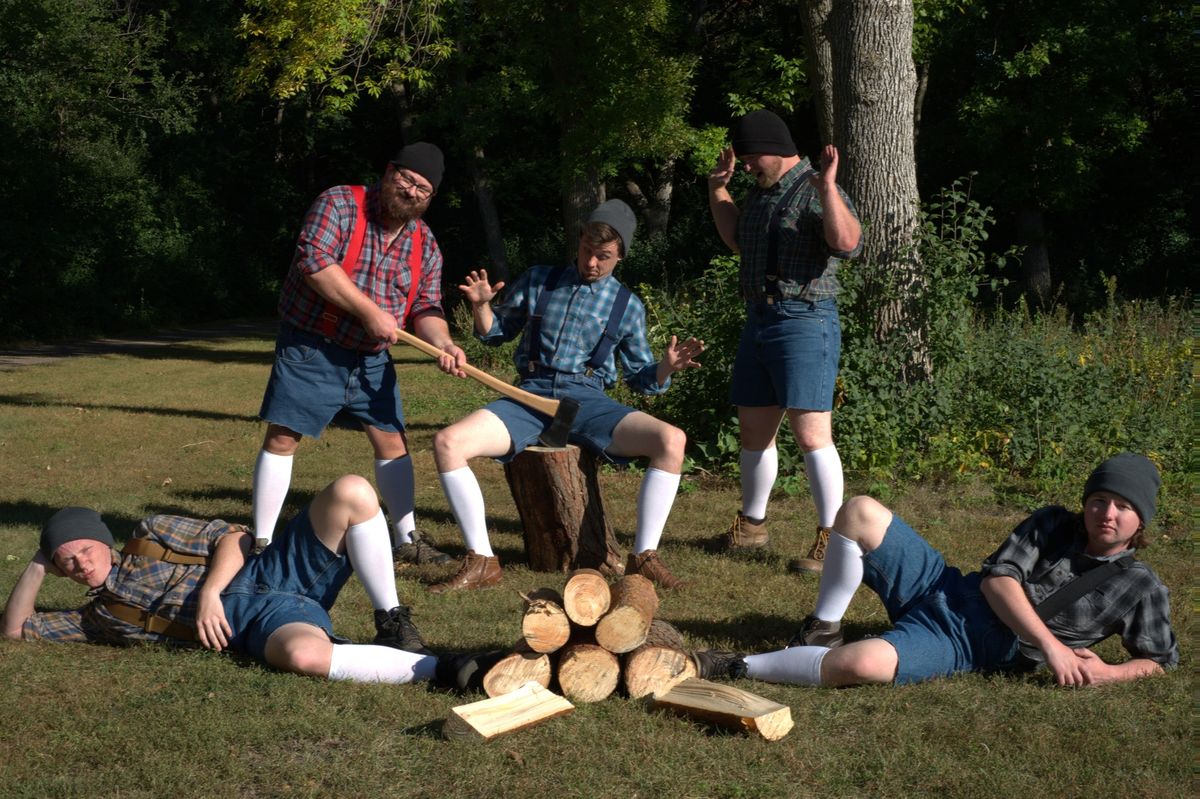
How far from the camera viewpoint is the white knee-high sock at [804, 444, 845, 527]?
19.2 feet

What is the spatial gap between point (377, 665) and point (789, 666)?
1456 mm

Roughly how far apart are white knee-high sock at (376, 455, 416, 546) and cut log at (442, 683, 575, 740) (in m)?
2.22

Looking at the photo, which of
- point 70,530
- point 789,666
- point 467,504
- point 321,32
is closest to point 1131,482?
point 789,666

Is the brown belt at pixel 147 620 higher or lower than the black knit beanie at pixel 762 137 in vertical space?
lower

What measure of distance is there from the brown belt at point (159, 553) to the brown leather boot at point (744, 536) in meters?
2.89

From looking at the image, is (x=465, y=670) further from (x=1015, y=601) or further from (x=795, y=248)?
(x=795, y=248)

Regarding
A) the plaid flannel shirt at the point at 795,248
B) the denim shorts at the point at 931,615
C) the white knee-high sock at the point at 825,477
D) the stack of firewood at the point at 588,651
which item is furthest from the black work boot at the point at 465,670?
the plaid flannel shirt at the point at 795,248

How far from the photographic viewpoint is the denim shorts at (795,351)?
577 cm

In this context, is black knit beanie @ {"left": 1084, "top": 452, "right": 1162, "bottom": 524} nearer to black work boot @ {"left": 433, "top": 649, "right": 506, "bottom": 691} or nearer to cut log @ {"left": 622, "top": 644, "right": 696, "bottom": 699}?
cut log @ {"left": 622, "top": 644, "right": 696, "bottom": 699}

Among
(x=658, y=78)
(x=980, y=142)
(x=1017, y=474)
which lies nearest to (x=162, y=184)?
(x=658, y=78)

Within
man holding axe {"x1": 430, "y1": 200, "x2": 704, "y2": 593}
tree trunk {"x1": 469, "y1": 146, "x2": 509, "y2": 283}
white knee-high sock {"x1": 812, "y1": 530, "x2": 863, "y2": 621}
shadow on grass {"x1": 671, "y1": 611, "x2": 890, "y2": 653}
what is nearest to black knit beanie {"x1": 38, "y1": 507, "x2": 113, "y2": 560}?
man holding axe {"x1": 430, "y1": 200, "x2": 704, "y2": 593}

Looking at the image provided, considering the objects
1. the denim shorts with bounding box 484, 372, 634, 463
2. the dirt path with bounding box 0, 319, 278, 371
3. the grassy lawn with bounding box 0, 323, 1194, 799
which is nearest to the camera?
the grassy lawn with bounding box 0, 323, 1194, 799

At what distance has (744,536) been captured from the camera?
6395 millimetres

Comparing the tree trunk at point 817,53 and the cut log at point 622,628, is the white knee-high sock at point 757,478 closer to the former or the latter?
the cut log at point 622,628
